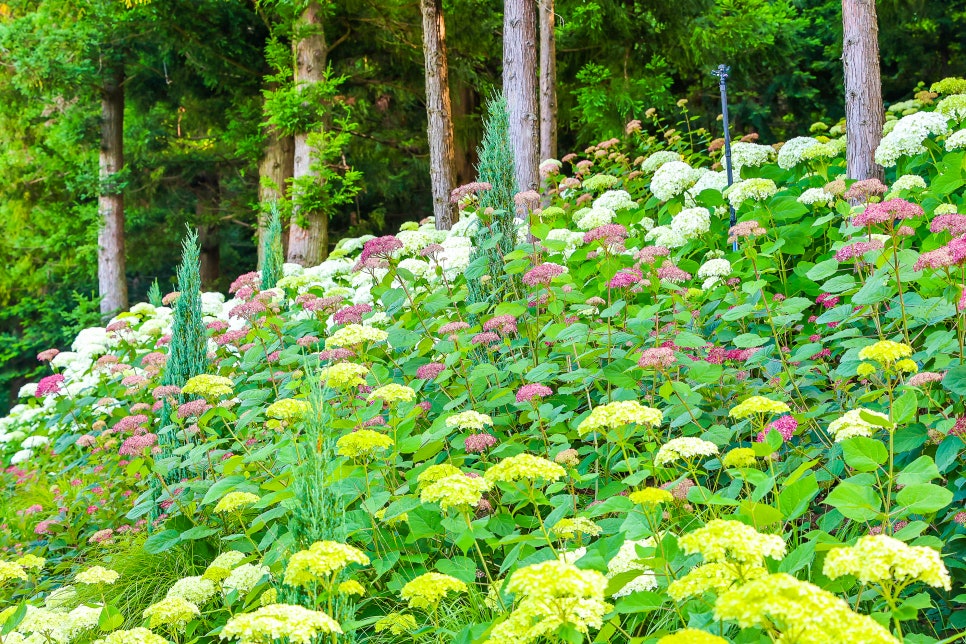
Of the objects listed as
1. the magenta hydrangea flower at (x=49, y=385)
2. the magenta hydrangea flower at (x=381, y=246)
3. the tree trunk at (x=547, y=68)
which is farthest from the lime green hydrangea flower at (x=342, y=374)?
the tree trunk at (x=547, y=68)

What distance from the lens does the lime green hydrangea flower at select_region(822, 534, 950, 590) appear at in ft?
4.63

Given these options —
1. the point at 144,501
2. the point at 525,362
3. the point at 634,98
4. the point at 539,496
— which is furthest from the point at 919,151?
the point at 634,98

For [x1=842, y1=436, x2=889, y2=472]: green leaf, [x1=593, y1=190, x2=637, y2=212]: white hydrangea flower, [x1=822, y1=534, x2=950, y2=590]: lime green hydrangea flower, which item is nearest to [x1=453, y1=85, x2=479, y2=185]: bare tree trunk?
[x1=593, y1=190, x2=637, y2=212]: white hydrangea flower

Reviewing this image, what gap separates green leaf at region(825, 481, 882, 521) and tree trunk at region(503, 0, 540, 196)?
485cm

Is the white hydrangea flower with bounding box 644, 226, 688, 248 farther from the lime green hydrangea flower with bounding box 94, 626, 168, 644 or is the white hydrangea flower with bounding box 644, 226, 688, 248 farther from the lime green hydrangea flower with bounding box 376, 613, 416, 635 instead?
the lime green hydrangea flower with bounding box 94, 626, 168, 644

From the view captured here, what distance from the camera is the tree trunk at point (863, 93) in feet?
16.6

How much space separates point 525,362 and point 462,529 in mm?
1167

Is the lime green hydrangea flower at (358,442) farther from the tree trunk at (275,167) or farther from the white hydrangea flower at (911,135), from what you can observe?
the tree trunk at (275,167)

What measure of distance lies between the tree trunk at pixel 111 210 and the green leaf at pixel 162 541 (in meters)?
10.1

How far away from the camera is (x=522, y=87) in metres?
6.74

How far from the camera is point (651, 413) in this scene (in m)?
2.26

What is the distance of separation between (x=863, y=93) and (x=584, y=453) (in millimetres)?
3205

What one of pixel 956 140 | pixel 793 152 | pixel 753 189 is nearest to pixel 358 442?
pixel 753 189

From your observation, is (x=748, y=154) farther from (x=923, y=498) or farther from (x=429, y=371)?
(x=923, y=498)
